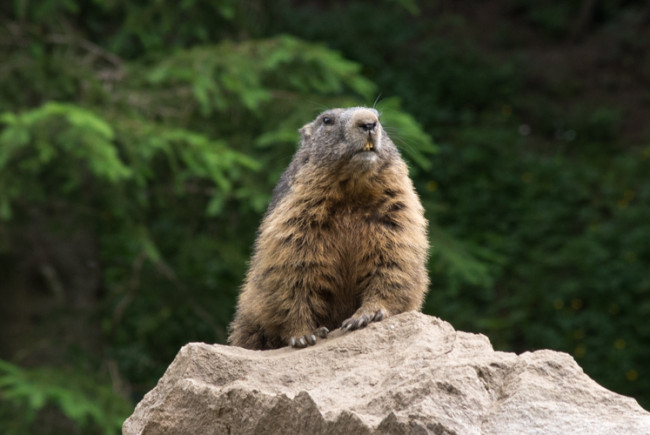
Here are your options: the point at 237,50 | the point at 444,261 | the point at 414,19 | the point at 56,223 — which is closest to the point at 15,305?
the point at 56,223

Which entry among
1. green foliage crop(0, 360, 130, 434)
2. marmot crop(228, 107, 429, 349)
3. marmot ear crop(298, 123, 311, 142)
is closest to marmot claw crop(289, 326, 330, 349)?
marmot crop(228, 107, 429, 349)

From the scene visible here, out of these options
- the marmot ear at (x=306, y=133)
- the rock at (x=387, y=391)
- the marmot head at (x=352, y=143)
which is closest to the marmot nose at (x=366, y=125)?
the marmot head at (x=352, y=143)

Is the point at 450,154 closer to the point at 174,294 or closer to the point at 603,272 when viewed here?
the point at 603,272

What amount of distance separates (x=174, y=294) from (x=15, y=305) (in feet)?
5.58

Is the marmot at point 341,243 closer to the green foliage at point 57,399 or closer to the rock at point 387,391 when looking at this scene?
the rock at point 387,391

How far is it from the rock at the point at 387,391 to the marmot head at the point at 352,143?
83cm

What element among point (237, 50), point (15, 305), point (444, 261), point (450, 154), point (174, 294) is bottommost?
point (15, 305)

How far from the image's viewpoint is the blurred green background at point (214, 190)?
8.44 metres

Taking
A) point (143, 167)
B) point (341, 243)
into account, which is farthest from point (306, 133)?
point (143, 167)

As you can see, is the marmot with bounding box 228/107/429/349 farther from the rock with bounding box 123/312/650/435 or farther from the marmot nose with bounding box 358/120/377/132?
the rock with bounding box 123/312/650/435

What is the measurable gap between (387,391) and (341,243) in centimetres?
123

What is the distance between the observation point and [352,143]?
485 centimetres

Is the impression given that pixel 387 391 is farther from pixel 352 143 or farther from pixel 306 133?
pixel 306 133

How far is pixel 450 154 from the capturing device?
45.3 ft
